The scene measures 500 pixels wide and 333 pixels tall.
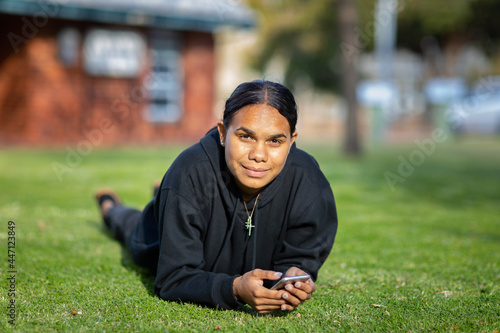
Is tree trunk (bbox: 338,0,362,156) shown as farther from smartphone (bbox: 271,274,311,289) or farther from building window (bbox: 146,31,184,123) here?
smartphone (bbox: 271,274,311,289)

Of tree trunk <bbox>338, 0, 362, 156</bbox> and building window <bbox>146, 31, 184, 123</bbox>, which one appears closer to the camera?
tree trunk <bbox>338, 0, 362, 156</bbox>

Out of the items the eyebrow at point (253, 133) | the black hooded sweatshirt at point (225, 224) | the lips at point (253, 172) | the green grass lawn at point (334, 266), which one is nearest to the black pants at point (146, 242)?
the green grass lawn at point (334, 266)

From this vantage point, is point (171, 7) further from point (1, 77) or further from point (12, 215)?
point (12, 215)

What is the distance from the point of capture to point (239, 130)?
9.24 ft

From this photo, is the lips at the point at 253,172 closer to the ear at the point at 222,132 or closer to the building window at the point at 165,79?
the ear at the point at 222,132

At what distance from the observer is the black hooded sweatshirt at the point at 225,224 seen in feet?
9.53

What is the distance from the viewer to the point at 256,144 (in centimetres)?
281

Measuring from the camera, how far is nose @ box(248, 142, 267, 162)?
2.79 m

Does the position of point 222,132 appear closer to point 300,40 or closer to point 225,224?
point 225,224

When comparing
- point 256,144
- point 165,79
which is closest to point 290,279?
point 256,144

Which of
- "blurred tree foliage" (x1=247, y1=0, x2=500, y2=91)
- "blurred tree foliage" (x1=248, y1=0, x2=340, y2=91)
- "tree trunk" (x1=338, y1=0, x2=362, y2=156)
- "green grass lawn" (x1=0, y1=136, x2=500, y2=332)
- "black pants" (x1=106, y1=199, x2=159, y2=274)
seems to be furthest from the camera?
"blurred tree foliage" (x1=248, y1=0, x2=340, y2=91)

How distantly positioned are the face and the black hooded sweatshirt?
0.64 ft

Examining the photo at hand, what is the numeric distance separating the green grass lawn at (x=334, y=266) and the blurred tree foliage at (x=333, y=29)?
22.5 meters

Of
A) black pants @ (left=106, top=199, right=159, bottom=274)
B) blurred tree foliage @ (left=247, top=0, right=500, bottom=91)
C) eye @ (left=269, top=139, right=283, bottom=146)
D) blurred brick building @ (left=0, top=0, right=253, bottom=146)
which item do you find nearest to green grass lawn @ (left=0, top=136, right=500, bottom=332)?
black pants @ (left=106, top=199, right=159, bottom=274)
